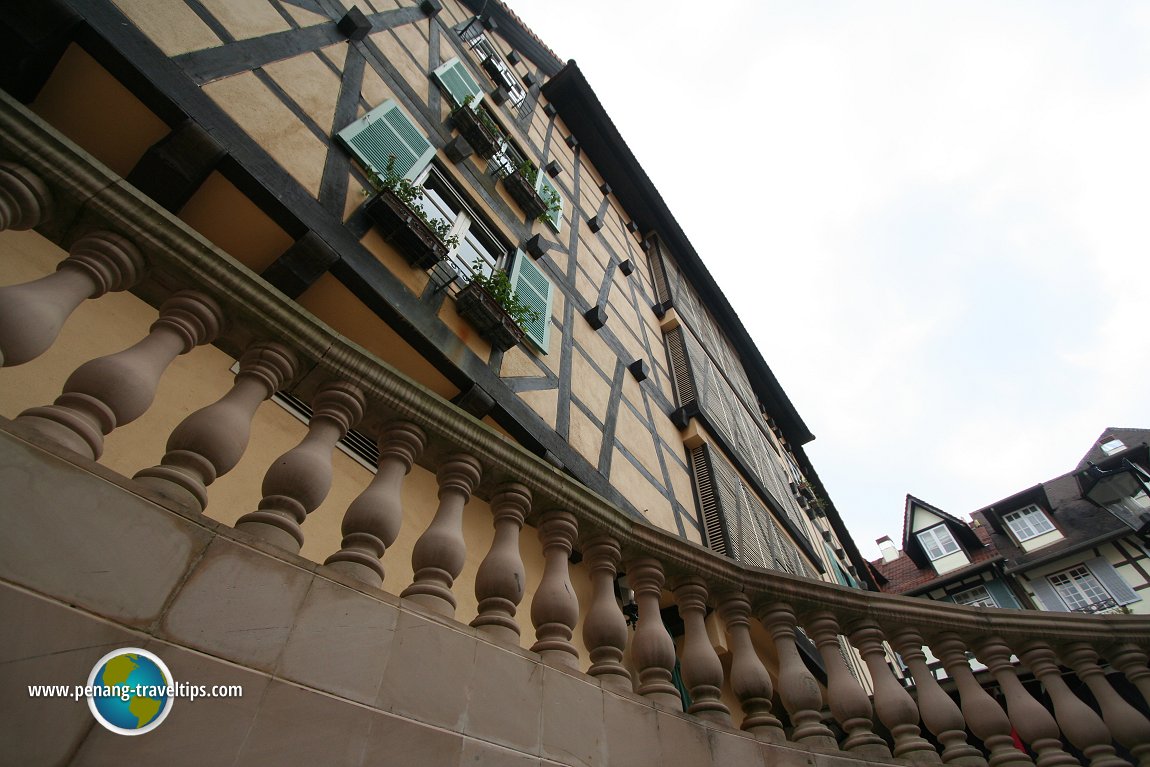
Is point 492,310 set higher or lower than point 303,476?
higher

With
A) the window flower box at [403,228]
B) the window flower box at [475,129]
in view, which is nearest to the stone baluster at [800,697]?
the window flower box at [403,228]

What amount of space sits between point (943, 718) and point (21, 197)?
4.35 m

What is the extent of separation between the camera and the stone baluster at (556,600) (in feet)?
7.88

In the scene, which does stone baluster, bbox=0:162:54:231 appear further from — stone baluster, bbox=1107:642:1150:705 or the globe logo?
stone baluster, bbox=1107:642:1150:705

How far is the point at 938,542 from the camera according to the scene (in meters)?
23.4

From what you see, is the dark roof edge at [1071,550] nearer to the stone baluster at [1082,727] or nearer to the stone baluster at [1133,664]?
the stone baluster at [1133,664]

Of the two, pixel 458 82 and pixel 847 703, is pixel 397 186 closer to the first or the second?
pixel 458 82

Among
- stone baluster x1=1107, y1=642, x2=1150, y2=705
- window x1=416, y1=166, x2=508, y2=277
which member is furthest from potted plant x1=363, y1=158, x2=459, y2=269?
stone baluster x1=1107, y1=642, x2=1150, y2=705

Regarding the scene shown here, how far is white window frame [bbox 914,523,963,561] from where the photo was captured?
22922 millimetres

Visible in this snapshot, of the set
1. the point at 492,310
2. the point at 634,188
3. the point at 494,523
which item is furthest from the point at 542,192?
the point at 494,523

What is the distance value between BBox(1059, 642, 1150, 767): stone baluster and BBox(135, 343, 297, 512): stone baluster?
424 cm

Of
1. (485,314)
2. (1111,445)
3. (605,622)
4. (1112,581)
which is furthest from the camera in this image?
(1111,445)

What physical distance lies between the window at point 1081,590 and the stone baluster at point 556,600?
21.7 metres

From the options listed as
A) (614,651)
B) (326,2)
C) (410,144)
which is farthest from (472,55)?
(614,651)
